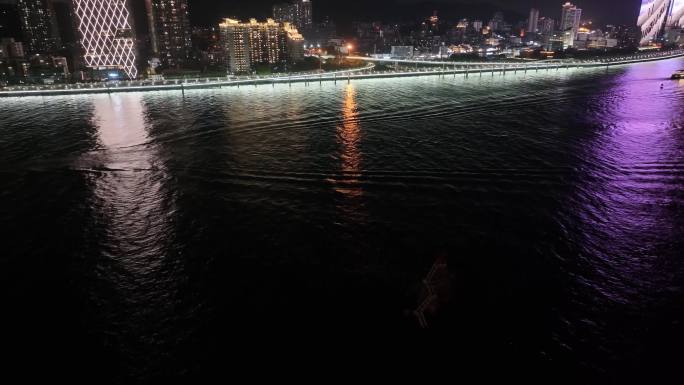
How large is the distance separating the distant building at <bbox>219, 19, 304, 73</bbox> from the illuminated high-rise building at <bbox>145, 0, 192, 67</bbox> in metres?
42.4

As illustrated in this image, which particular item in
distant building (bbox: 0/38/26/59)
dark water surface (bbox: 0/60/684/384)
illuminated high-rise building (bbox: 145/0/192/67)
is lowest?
dark water surface (bbox: 0/60/684/384)

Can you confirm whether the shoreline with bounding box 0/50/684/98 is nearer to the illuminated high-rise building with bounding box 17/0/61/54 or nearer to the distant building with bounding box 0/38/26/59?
the distant building with bounding box 0/38/26/59

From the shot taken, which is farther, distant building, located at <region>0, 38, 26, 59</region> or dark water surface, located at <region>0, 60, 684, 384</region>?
distant building, located at <region>0, 38, 26, 59</region>

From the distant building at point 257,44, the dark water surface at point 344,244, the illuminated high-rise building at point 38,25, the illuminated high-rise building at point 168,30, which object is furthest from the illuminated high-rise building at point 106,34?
the dark water surface at point 344,244

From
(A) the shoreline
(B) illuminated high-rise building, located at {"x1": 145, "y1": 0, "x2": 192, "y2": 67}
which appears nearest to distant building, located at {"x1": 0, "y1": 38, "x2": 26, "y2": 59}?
(B) illuminated high-rise building, located at {"x1": 145, "y1": 0, "x2": 192, "y2": 67}

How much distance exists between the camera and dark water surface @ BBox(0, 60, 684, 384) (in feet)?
42.1

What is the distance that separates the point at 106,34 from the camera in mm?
127812

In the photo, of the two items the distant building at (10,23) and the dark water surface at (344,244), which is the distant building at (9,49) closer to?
the distant building at (10,23)

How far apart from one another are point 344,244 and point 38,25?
214m

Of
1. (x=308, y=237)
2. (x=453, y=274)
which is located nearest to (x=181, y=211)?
(x=308, y=237)

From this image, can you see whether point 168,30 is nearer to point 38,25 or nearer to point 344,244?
point 38,25

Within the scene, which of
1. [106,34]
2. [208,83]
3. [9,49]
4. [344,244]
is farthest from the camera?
[106,34]

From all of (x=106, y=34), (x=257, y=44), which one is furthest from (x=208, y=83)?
(x=257, y=44)

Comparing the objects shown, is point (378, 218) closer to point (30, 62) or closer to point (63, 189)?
point (63, 189)
